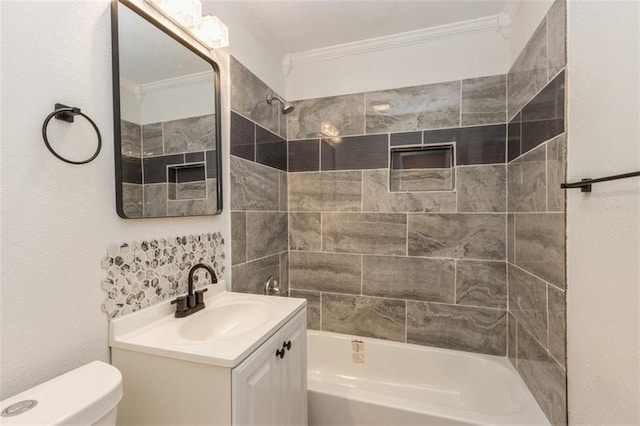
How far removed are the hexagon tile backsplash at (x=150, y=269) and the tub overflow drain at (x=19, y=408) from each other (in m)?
0.31

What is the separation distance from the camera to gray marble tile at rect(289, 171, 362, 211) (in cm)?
214

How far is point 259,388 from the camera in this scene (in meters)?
0.98

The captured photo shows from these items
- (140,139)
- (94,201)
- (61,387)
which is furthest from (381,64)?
(61,387)

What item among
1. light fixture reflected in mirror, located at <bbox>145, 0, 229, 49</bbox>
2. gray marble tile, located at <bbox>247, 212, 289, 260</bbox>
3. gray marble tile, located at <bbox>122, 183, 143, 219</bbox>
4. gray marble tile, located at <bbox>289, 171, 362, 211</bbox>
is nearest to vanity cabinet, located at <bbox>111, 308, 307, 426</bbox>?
gray marble tile, located at <bbox>122, 183, 143, 219</bbox>

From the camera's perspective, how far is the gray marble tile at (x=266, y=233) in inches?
71.4

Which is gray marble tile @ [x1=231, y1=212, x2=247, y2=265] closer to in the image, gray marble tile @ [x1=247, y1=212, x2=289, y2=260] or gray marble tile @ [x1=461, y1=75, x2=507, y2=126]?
gray marble tile @ [x1=247, y1=212, x2=289, y2=260]

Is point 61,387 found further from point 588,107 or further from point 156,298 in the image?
point 588,107

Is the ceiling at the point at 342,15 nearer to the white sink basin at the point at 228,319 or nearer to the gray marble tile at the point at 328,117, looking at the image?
the gray marble tile at the point at 328,117

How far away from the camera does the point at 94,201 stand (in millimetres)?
944

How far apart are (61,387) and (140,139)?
817 millimetres

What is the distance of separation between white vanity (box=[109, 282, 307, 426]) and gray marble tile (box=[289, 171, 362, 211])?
42.6 inches

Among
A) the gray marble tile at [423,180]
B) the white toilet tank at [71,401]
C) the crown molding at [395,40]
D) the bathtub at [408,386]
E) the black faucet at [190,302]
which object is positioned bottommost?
the bathtub at [408,386]

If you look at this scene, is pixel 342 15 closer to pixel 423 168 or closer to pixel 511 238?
pixel 423 168

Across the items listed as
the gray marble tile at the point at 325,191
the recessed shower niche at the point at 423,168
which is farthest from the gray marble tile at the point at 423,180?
the gray marble tile at the point at 325,191
